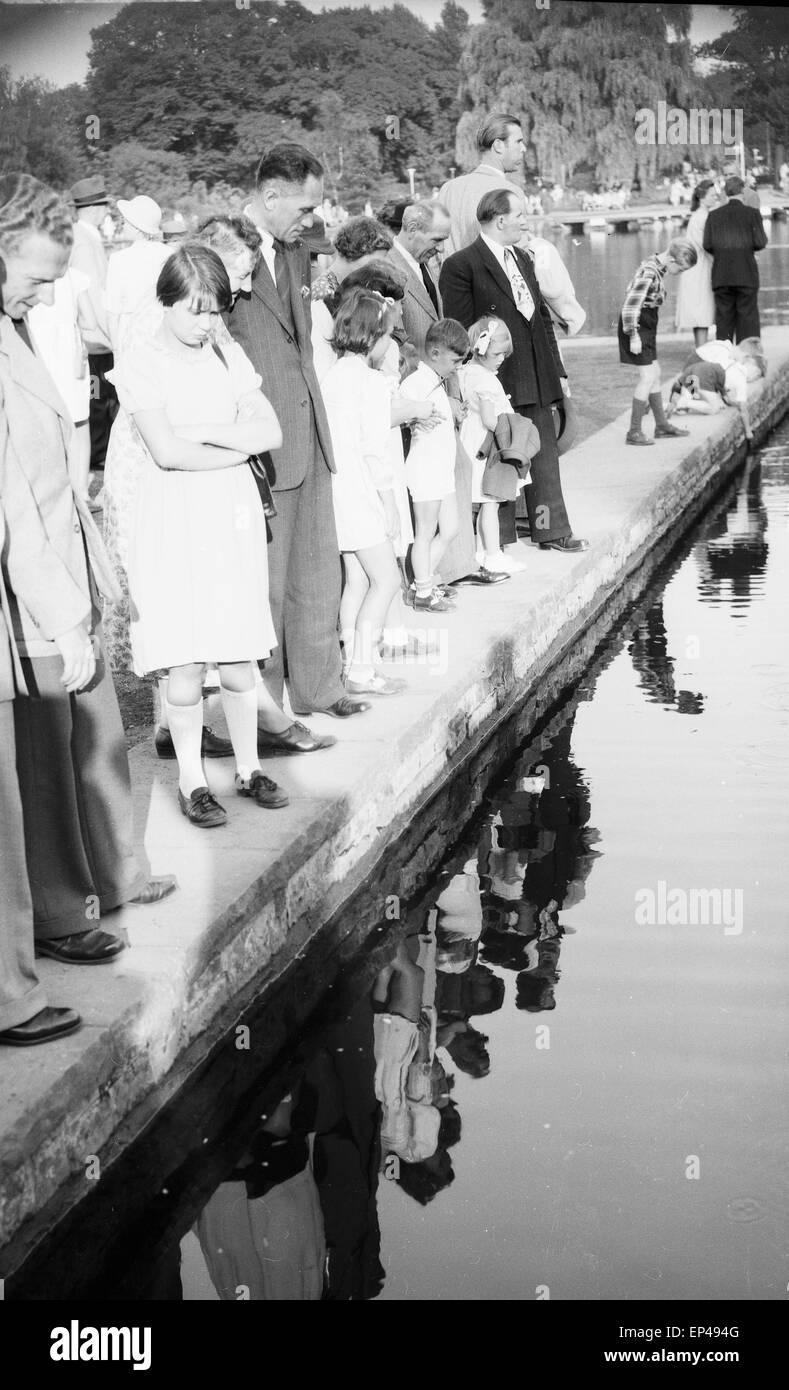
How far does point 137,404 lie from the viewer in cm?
432

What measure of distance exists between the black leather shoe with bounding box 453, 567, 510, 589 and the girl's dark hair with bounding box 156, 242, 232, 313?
3068 mm

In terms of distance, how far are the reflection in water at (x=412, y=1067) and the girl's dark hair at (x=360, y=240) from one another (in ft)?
6.22

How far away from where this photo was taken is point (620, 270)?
33875 millimetres

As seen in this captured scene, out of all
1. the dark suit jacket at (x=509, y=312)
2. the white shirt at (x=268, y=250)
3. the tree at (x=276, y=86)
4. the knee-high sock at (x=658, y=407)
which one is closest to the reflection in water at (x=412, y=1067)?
the white shirt at (x=268, y=250)

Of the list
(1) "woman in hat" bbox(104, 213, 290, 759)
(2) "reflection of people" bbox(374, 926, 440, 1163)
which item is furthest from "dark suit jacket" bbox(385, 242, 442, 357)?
(2) "reflection of people" bbox(374, 926, 440, 1163)

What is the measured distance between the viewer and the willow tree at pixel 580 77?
65.8 metres

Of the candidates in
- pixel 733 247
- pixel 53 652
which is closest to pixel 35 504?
pixel 53 652

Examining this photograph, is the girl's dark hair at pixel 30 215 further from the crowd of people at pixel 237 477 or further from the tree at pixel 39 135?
the tree at pixel 39 135

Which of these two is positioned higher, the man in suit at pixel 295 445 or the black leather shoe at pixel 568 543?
the man in suit at pixel 295 445

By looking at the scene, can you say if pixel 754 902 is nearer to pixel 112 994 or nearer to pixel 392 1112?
pixel 392 1112

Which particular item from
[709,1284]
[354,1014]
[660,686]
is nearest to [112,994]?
[354,1014]

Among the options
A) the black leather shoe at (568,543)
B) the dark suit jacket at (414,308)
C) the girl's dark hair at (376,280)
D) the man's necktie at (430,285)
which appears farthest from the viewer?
the black leather shoe at (568,543)

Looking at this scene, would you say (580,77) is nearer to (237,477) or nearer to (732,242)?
(732,242)

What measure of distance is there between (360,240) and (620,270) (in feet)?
95.2
